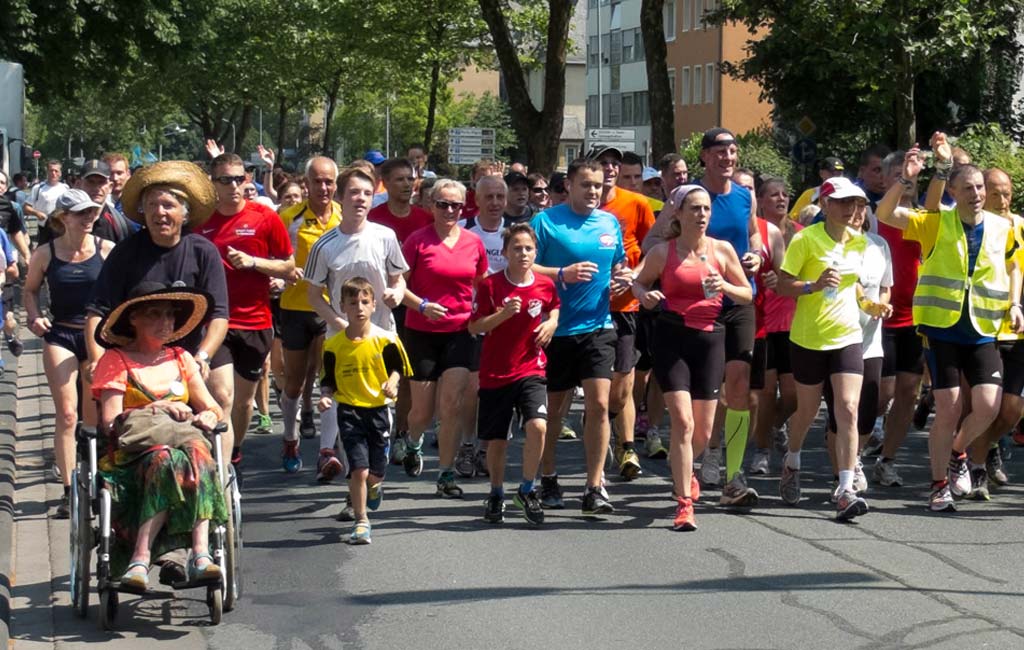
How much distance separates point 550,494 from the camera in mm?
10289

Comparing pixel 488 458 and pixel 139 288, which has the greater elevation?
pixel 139 288

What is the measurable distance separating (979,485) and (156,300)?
5311mm

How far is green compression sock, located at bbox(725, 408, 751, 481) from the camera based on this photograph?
10.1 m

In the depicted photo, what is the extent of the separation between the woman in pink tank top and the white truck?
2548cm

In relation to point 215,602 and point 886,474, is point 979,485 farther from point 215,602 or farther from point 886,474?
point 215,602

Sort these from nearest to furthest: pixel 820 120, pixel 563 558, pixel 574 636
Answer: pixel 574 636
pixel 563 558
pixel 820 120

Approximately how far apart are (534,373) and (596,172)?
1230mm

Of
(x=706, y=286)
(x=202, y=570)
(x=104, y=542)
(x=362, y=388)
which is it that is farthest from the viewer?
(x=706, y=286)

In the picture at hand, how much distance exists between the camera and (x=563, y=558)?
8758 mm

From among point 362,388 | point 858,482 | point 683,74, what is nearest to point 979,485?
point 858,482

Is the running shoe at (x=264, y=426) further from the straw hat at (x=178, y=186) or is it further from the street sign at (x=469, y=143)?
the street sign at (x=469, y=143)

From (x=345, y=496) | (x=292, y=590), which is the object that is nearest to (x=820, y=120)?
(x=345, y=496)

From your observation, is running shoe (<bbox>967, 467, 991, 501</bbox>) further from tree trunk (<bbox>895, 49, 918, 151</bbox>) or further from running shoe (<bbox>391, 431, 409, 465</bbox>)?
tree trunk (<bbox>895, 49, 918, 151</bbox>)

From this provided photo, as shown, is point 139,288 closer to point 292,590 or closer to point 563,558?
point 292,590
